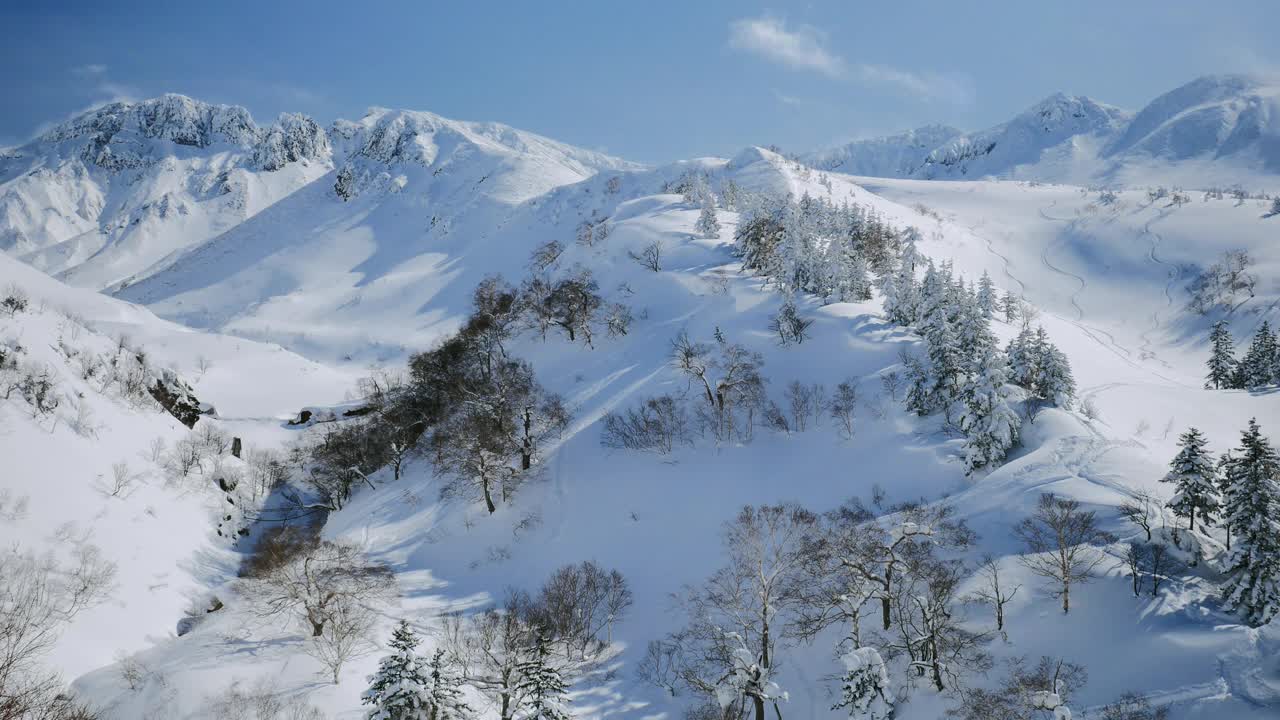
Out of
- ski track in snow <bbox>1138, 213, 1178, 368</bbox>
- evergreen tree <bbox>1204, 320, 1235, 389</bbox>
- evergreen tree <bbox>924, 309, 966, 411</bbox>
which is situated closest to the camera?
evergreen tree <bbox>924, 309, 966, 411</bbox>

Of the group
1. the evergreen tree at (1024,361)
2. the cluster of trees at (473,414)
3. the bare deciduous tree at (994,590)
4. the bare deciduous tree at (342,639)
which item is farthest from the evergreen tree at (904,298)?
the bare deciduous tree at (342,639)

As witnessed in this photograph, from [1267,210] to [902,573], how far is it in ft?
572

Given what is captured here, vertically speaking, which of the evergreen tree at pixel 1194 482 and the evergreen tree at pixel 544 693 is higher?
the evergreen tree at pixel 1194 482

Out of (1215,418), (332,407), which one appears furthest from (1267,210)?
(332,407)

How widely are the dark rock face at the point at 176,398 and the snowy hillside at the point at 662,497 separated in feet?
1.87

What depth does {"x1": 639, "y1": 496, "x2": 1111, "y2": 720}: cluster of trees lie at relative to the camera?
23547 millimetres

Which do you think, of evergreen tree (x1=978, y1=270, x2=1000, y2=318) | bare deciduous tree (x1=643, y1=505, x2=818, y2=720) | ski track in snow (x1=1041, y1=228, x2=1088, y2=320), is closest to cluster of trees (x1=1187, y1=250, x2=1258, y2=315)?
ski track in snow (x1=1041, y1=228, x2=1088, y2=320)

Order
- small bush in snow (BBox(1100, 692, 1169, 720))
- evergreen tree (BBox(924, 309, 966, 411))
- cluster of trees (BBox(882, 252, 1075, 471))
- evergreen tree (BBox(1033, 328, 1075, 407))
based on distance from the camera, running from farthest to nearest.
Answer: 1. evergreen tree (BBox(924, 309, 966, 411))
2. evergreen tree (BBox(1033, 328, 1075, 407))
3. cluster of trees (BBox(882, 252, 1075, 471))
4. small bush in snow (BBox(1100, 692, 1169, 720))

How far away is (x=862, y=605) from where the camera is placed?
2794 centimetres

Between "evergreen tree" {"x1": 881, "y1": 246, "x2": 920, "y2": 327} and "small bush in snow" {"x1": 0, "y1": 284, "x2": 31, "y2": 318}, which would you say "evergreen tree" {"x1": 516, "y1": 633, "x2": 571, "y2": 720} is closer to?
"evergreen tree" {"x1": 881, "y1": 246, "x2": 920, "y2": 327}

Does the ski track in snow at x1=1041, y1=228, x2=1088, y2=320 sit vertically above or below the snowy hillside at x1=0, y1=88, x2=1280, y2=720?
above

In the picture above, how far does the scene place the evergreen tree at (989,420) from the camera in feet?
119

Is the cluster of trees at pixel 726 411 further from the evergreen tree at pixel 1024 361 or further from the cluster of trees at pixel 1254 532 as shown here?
the cluster of trees at pixel 1254 532

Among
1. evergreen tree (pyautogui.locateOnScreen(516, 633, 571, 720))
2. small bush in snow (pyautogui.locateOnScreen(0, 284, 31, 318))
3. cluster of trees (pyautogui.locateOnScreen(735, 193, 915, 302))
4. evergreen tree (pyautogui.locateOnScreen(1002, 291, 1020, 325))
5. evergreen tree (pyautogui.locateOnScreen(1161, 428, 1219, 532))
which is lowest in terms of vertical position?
evergreen tree (pyautogui.locateOnScreen(516, 633, 571, 720))
